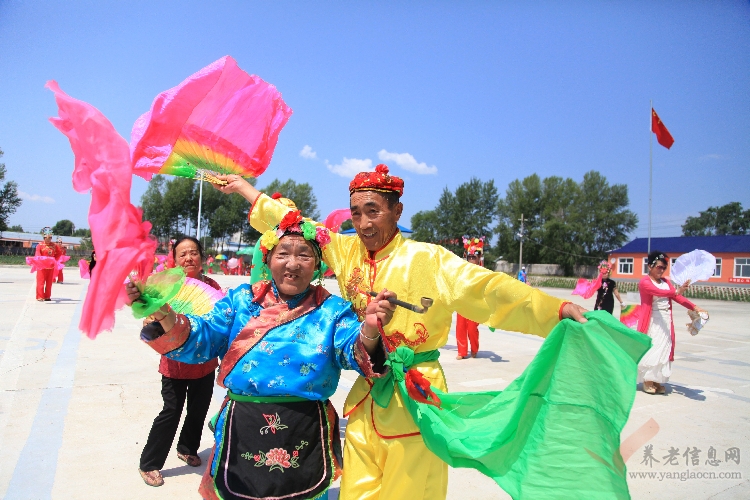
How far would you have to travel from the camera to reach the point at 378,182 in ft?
8.05

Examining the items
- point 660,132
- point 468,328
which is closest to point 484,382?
point 468,328

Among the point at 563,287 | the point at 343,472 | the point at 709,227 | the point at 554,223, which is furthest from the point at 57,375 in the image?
the point at 709,227

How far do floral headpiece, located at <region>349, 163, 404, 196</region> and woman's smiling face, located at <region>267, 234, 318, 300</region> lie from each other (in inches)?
18.7

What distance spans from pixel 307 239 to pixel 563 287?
34.6 metres

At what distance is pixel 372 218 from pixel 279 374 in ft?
3.02

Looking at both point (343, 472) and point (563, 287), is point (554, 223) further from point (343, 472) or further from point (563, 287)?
point (343, 472)

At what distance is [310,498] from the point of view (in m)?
2.02

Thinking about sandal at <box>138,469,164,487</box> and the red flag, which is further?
the red flag

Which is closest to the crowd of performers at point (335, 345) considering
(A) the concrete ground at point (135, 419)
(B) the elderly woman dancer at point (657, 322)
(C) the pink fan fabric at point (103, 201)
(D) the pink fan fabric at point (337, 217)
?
(C) the pink fan fabric at point (103, 201)

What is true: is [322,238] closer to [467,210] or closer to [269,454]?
[269,454]

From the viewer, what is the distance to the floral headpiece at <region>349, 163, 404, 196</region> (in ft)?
8.07

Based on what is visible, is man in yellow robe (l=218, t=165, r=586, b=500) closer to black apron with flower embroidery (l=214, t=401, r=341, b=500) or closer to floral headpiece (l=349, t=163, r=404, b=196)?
floral headpiece (l=349, t=163, r=404, b=196)

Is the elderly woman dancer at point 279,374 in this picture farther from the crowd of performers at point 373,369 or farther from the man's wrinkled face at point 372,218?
the man's wrinkled face at point 372,218

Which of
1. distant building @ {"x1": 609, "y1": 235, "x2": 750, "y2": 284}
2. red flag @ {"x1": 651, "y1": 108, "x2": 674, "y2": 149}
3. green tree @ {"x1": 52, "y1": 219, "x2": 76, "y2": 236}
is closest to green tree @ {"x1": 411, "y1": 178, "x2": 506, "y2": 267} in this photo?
distant building @ {"x1": 609, "y1": 235, "x2": 750, "y2": 284}
